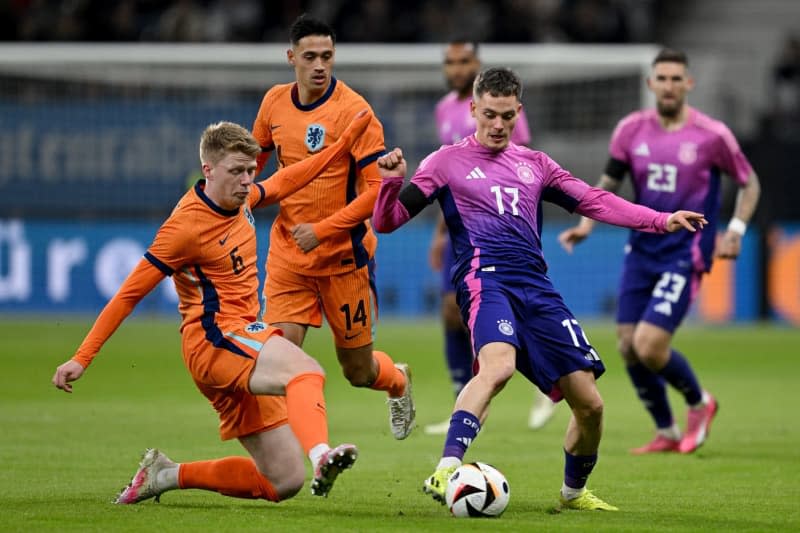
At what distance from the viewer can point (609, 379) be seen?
15.9m

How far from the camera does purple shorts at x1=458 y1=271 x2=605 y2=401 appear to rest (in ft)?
23.3

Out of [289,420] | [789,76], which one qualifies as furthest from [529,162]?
[789,76]

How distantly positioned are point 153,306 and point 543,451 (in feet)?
43.0

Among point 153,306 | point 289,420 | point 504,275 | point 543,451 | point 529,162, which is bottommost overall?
point 153,306

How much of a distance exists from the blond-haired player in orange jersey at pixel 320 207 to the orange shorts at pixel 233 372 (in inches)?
59.9

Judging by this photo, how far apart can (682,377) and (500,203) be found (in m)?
3.60

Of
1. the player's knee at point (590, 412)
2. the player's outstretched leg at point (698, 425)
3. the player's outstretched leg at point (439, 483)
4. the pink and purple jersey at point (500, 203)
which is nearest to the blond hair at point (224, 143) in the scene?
the pink and purple jersey at point (500, 203)

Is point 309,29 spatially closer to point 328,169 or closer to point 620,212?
point 328,169

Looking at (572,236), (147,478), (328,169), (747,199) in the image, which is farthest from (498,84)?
(747,199)

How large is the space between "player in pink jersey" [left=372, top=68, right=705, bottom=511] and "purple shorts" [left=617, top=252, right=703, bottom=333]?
2.95 meters

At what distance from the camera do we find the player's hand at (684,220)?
7.09m

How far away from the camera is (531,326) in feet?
23.6

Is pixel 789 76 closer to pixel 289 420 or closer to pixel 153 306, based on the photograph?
pixel 153 306

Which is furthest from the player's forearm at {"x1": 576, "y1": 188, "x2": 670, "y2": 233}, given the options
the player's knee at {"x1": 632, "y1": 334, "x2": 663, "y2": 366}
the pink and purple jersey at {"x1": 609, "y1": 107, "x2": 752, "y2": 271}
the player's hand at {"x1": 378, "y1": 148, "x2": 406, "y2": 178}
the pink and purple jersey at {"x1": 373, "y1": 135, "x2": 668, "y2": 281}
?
the pink and purple jersey at {"x1": 609, "y1": 107, "x2": 752, "y2": 271}
